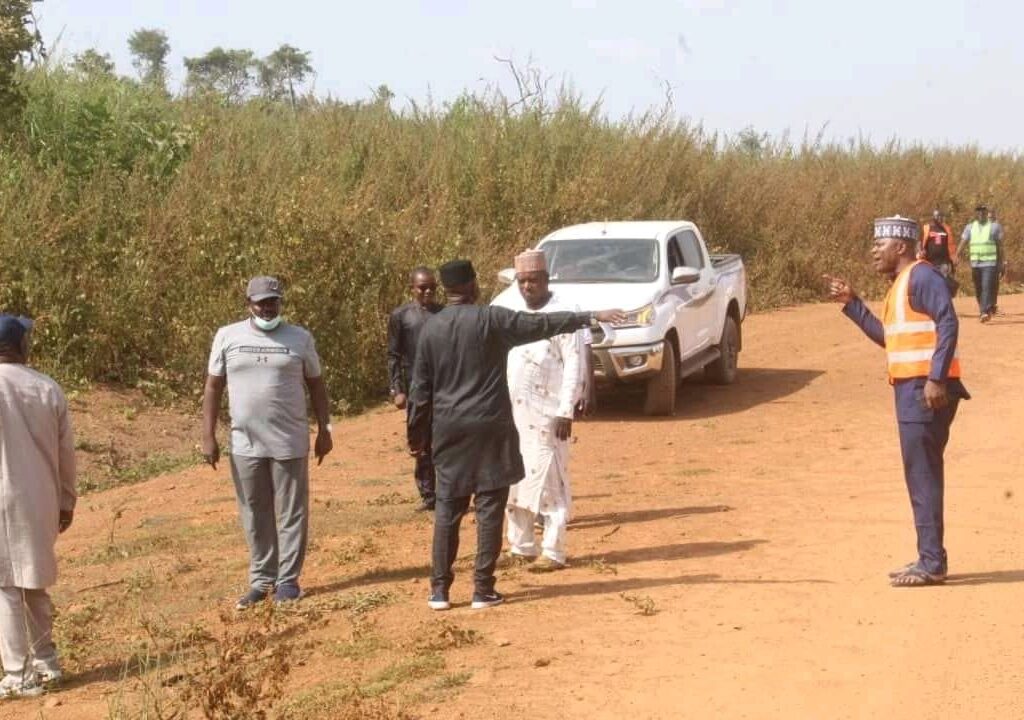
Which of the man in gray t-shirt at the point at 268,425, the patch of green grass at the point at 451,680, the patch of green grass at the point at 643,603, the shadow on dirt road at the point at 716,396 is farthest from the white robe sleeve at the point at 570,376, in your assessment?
the shadow on dirt road at the point at 716,396

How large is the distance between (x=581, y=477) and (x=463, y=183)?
1134 cm

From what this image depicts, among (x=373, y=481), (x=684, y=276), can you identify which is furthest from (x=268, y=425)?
(x=684, y=276)

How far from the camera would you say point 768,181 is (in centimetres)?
2997

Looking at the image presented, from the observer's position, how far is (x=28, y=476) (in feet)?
23.2

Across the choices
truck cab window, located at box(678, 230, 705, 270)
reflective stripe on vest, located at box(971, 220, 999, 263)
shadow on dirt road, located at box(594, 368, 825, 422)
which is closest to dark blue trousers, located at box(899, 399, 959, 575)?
shadow on dirt road, located at box(594, 368, 825, 422)

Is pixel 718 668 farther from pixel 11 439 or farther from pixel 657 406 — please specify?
pixel 657 406

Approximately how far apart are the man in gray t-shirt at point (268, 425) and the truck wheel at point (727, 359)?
905cm

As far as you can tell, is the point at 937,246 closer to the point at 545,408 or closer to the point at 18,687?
A: the point at 545,408

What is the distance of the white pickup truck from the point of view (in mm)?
14664

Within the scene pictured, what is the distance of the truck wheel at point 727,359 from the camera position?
1709 centimetres

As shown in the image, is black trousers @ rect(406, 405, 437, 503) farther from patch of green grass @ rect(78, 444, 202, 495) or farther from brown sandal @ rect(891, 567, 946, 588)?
patch of green grass @ rect(78, 444, 202, 495)

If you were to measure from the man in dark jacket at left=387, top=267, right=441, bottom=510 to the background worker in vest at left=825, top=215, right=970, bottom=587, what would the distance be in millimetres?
2958

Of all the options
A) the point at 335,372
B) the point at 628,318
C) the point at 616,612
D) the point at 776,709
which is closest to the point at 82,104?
the point at 335,372

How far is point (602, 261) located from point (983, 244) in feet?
30.5
